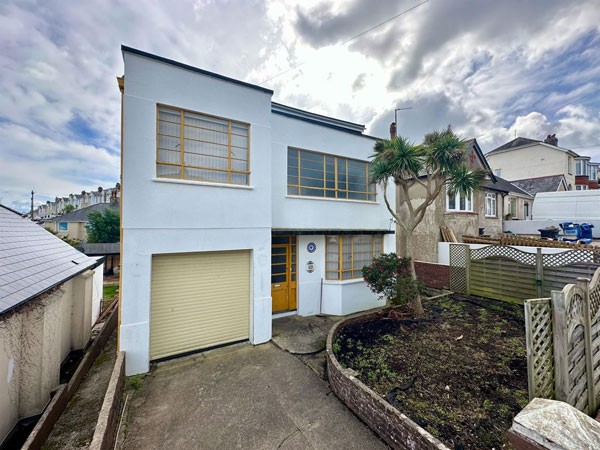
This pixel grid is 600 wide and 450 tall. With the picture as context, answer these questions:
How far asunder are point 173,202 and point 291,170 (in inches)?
159

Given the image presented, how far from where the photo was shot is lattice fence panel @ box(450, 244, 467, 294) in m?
10.7

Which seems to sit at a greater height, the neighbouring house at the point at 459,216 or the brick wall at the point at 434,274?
the neighbouring house at the point at 459,216

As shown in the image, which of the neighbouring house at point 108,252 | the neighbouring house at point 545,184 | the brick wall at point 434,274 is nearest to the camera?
the brick wall at point 434,274

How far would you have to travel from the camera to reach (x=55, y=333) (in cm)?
517

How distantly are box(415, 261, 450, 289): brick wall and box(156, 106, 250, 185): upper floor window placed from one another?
1008cm

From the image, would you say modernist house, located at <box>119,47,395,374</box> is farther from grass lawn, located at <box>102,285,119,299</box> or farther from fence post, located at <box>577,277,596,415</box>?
grass lawn, located at <box>102,285,119,299</box>

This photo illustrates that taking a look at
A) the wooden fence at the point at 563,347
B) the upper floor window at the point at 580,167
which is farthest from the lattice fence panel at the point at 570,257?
the upper floor window at the point at 580,167

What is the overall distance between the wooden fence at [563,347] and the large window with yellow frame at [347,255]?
585 cm

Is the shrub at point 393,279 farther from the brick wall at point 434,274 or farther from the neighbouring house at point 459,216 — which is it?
the neighbouring house at point 459,216

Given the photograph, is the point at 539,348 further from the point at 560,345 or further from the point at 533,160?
the point at 533,160

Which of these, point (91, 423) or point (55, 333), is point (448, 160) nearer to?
point (91, 423)

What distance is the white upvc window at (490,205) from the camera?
1718 cm

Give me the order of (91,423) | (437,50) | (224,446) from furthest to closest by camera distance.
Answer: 1. (437,50)
2. (91,423)
3. (224,446)

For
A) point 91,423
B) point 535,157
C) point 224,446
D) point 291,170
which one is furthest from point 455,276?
point 535,157
